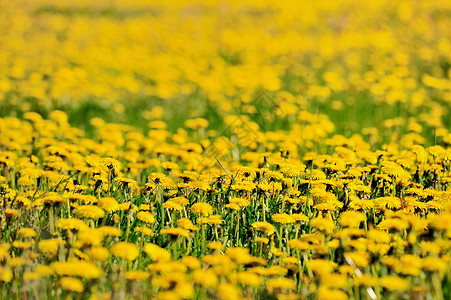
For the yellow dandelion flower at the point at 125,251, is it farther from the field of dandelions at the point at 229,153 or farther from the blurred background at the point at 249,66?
the blurred background at the point at 249,66

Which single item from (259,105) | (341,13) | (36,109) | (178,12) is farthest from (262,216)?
(178,12)

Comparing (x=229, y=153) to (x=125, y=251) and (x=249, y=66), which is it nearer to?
(x=125, y=251)

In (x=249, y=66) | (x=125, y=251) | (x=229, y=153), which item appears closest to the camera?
(x=125, y=251)

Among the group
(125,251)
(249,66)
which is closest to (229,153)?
(125,251)

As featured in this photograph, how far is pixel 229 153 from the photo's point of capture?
13.8 feet

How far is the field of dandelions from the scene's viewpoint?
2.10 meters

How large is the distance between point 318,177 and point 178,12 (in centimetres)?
1060

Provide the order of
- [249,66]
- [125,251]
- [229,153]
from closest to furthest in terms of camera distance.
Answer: [125,251], [229,153], [249,66]

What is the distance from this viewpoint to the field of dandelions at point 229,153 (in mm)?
2104

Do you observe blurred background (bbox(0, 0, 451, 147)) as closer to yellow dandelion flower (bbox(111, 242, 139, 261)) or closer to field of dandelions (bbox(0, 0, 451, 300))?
field of dandelions (bbox(0, 0, 451, 300))

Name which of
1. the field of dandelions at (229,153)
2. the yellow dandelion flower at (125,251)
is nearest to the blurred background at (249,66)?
the field of dandelions at (229,153)

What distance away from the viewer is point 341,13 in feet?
35.4

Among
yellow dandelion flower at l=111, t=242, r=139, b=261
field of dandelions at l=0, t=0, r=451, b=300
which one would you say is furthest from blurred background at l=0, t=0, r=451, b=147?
yellow dandelion flower at l=111, t=242, r=139, b=261

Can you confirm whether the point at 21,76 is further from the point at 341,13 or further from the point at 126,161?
the point at 341,13
